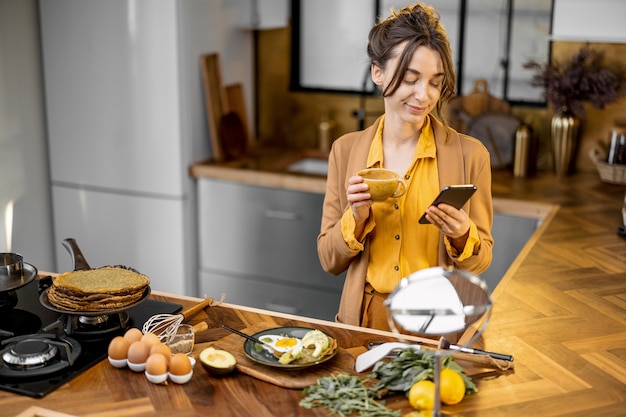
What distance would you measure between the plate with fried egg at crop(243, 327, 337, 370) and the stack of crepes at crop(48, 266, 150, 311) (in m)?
0.31

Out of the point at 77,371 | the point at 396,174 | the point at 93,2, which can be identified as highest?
the point at 93,2

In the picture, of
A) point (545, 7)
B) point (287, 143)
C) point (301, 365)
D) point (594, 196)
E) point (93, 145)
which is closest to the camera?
point (301, 365)

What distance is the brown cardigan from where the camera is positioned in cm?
219

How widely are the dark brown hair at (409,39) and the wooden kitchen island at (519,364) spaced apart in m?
0.64

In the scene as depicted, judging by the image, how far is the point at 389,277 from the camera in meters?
2.22

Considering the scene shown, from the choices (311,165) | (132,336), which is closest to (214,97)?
(311,165)

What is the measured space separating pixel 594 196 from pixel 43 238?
8.74 ft

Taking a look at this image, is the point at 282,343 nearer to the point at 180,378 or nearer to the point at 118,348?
the point at 180,378

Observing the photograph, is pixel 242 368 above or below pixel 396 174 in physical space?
below

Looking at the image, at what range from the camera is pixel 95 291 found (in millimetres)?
1897

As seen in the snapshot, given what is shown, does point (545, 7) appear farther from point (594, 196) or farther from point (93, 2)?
point (93, 2)

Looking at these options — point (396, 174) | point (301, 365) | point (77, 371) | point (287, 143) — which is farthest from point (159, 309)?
point (287, 143)

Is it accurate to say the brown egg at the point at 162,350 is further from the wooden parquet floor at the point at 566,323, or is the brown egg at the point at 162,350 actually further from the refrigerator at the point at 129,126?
the refrigerator at the point at 129,126

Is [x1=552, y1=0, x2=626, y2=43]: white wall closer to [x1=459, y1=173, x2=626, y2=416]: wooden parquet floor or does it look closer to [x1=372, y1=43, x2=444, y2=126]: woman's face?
[x1=459, y1=173, x2=626, y2=416]: wooden parquet floor
